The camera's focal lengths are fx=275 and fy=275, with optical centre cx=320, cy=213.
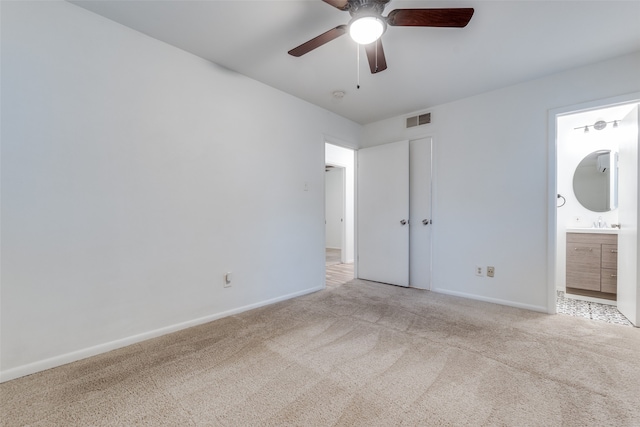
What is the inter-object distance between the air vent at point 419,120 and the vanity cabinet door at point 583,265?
2352mm

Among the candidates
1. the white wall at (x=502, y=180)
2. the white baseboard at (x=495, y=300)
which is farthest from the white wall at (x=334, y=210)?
the white baseboard at (x=495, y=300)

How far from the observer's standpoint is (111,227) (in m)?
2.02

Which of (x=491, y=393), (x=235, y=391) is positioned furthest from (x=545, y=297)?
(x=235, y=391)

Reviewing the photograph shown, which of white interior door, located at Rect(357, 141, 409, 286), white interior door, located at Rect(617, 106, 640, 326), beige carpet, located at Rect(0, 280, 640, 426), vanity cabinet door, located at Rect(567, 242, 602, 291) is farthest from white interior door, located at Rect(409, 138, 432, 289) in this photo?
white interior door, located at Rect(617, 106, 640, 326)

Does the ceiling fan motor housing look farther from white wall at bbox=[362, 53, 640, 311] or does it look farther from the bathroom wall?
the bathroom wall

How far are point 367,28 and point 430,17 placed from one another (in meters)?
0.36

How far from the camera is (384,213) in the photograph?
4.00 m

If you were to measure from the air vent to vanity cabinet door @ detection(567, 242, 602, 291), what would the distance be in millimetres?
2352

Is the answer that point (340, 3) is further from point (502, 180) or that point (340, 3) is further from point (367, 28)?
point (502, 180)

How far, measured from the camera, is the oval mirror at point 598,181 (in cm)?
344

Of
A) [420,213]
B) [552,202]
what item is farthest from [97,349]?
[552,202]

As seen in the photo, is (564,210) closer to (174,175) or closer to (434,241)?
(434,241)

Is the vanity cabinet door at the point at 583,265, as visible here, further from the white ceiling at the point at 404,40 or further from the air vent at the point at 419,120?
the air vent at the point at 419,120

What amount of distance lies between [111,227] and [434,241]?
3419 millimetres
